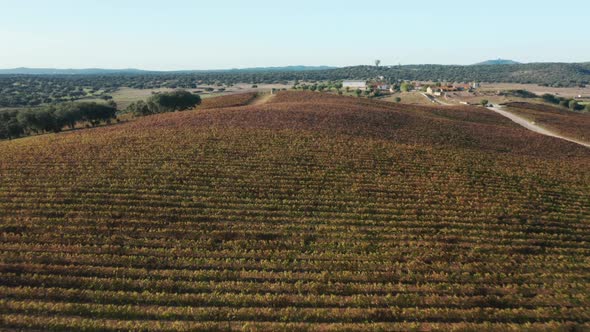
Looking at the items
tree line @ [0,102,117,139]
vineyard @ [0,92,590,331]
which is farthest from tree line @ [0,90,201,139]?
vineyard @ [0,92,590,331]

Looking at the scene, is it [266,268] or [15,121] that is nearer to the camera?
[266,268]

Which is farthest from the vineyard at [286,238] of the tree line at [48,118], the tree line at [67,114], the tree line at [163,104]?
the tree line at [163,104]

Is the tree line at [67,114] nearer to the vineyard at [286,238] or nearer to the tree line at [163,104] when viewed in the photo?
the tree line at [163,104]

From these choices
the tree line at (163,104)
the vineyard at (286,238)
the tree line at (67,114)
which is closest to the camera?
the vineyard at (286,238)

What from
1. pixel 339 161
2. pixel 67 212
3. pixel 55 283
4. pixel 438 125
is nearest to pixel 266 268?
pixel 55 283

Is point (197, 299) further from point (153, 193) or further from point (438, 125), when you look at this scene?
point (438, 125)

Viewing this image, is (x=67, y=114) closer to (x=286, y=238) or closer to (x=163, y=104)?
(x=163, y=104)

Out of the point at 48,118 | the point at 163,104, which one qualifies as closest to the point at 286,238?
the point at 48,118

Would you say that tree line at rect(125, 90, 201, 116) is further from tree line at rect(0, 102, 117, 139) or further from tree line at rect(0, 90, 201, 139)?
tree line at rect(0, 102, 117, 139)
